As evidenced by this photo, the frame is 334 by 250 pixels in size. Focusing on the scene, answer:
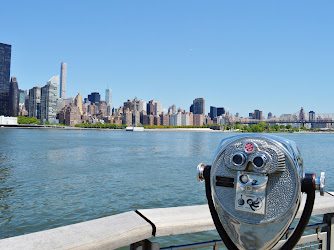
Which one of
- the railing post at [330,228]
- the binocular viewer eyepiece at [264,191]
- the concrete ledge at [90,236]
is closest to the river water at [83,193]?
the railing post at [330,228]

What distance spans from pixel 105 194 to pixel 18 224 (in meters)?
4.72

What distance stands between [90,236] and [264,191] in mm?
969

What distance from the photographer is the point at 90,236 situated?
1763 mm

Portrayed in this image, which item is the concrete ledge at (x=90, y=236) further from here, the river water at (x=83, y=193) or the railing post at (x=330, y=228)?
the river water at (x=83, y=193)

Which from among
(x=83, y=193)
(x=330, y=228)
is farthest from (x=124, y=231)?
(x=83, y=193)

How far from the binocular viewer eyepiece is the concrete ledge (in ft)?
1.77

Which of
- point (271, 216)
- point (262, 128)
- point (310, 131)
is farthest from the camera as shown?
point (310, 131)

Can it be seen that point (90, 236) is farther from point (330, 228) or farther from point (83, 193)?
point (83, 193)

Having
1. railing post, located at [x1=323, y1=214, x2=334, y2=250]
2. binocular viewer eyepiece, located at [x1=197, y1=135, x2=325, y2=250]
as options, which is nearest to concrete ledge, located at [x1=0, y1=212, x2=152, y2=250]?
binocular viewer eyepiece, located at [x1=197, y1=135, x2=325, y2=250]

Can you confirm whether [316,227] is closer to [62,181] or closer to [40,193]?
[40,193]

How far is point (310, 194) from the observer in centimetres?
163

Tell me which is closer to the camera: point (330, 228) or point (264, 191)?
point (264, 191)

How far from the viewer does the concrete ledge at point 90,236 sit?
167cm

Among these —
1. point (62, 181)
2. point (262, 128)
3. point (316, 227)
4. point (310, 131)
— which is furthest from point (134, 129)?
point (316, 227)
